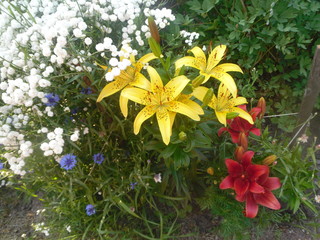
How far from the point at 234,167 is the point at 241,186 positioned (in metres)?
0.07

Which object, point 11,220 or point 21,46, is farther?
point 11,220

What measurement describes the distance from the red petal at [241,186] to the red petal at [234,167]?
22mm

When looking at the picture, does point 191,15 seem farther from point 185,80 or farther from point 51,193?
point 51,193

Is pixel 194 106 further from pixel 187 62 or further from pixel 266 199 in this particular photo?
pixel 266 199

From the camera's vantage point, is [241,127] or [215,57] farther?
[241,127]

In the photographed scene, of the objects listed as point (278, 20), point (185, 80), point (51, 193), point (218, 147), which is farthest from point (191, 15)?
point (51, 193)

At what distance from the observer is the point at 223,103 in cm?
106

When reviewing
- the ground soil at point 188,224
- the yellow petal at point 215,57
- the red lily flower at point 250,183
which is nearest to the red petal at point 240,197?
the red lily flower at point 250,183

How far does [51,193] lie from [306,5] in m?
1.44

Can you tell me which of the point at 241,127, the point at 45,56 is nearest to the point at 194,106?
the point at 241,127

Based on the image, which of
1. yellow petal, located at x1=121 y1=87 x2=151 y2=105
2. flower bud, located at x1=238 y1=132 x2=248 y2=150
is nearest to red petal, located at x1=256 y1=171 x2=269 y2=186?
flower bud, located at x1=238 y1=132 x2=248 y2=150

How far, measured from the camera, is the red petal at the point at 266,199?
1059 mm

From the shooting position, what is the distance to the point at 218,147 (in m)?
1.33

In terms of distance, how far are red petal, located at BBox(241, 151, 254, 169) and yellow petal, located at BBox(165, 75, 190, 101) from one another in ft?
1.15
